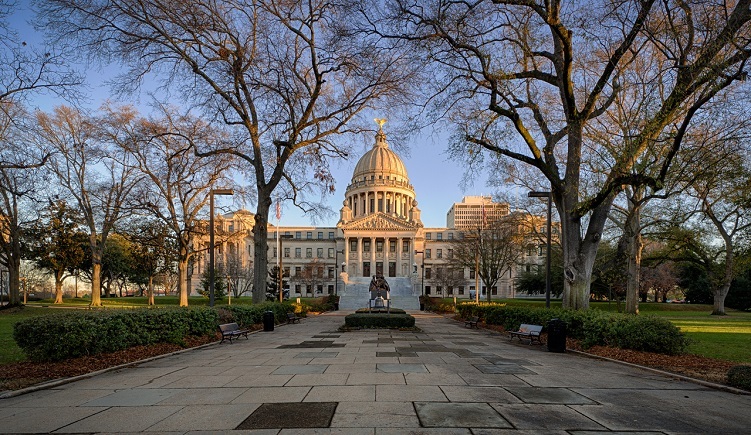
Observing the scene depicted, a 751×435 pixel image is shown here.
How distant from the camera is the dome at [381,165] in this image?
100750 millimetres

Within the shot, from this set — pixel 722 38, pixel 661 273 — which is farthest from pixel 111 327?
pixel 661 273

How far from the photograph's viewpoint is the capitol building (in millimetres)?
88625

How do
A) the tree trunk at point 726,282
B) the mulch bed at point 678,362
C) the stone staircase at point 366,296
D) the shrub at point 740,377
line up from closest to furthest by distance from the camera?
the shrub at point 740,377 → the mulch bed at point 678,362 → the tree trunk at point 726,282 → the stone staircase at point 366,296

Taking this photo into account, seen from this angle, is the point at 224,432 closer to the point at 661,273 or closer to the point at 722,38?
the point at 722,38

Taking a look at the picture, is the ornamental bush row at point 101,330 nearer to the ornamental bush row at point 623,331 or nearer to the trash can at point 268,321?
the trash can at point 268,321

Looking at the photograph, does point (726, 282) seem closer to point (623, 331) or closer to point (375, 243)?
point (623, 331)

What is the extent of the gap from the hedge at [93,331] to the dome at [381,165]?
287 ft

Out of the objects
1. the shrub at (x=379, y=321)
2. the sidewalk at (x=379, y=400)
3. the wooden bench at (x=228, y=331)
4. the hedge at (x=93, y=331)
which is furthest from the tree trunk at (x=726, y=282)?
the hedge at (x=93, y=331)

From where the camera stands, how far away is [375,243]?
91.2 metres

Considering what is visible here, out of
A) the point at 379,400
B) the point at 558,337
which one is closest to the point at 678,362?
the point at 558,337

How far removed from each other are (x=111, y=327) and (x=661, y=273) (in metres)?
65.8

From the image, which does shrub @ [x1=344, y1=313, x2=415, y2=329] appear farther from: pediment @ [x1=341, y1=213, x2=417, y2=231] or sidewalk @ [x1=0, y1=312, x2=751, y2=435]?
pediment @ [x1=341, y1=213, x2=417, y2=231]

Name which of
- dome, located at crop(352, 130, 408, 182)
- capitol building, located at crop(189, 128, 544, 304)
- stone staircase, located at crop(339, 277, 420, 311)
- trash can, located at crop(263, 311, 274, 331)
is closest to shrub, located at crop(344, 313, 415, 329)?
trash can, located at crop(263, 311, 274, 331)

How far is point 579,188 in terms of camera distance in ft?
58.8
